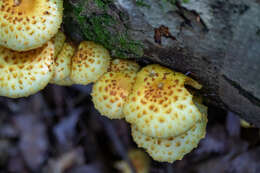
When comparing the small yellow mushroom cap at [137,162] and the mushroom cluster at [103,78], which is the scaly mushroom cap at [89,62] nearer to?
the mushroom cluster at [103,78]

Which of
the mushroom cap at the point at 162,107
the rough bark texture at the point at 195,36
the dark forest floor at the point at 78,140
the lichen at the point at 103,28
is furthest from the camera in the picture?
the dark forest floor at the point at 78,140

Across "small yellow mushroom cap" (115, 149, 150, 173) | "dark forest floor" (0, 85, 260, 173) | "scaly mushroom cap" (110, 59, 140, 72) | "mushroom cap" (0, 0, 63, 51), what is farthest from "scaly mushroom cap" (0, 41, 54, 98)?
"small yellow mushroom cap" (115, 149, 150, 173)

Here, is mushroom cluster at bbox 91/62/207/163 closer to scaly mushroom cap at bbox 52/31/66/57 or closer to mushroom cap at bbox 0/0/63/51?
scaly mushroom cap at bbox 52/31/66/57

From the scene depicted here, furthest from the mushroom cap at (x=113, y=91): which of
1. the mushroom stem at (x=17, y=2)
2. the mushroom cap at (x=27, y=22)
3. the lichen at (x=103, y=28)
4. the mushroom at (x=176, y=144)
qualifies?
the mushroom stem at (x=17, y=2)

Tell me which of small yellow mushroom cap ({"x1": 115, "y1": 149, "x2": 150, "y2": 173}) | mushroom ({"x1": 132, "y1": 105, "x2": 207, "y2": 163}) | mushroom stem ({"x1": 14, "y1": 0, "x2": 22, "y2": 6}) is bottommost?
small yellow mushroom cap ({"x1": 115, "y1": 149, "x2": 150, "y2": 173})

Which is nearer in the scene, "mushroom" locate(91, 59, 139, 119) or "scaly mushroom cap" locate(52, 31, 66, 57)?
"mushroom" locate(91, 59, 139, 119)

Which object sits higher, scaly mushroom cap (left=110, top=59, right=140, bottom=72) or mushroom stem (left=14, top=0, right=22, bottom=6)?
mushroom stem (left=14, top=0, right=22, bottom=6)

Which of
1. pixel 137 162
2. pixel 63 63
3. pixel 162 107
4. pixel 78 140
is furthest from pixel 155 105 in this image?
pixel 78 140

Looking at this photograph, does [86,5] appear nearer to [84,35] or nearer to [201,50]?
[84,35]
